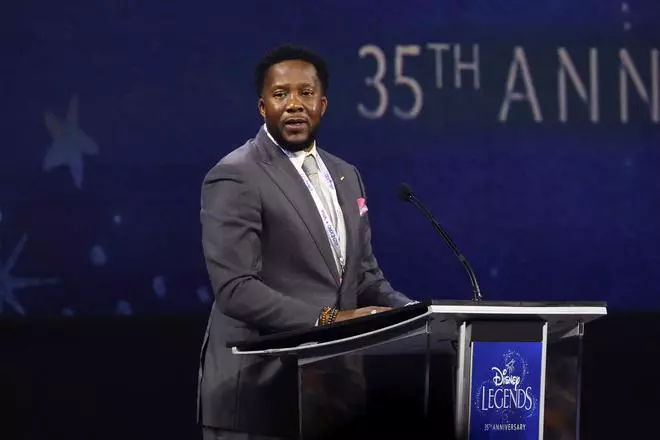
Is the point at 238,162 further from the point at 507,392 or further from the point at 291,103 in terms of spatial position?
the point at 507,392

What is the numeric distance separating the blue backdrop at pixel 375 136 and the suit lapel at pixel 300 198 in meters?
1.66

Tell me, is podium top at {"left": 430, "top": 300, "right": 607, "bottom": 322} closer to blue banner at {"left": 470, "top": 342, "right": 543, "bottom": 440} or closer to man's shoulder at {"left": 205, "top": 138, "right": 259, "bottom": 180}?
blue banner at {"left": 470, "top": 342, "right": 543, "bottom": 440}

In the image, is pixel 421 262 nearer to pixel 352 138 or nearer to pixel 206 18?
pixel 352 138

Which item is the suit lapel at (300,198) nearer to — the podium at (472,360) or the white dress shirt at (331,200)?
the white dress shirt at (331,200)

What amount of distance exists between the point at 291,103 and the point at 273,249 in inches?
12.6

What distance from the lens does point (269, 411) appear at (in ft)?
7.80

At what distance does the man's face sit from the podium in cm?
53

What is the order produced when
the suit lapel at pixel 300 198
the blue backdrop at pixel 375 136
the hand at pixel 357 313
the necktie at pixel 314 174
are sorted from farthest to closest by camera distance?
the blue backdrop at pixel 375 136 → the necktie at pixel 314 174 → the suit lapel at pixel 300 198 → the hand at pixel 357 313

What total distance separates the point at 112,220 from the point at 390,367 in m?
2.16

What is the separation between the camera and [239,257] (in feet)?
7.70

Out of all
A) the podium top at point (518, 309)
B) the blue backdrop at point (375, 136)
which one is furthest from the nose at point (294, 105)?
the blue backdrop at point (375, 136)

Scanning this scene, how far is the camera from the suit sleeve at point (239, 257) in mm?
2305

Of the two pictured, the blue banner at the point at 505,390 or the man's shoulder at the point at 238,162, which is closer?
the blue banner at the point at 505,390

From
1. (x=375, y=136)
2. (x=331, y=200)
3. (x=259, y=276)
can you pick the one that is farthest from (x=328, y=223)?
(x=375, y=136)
